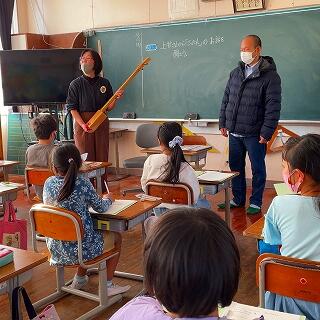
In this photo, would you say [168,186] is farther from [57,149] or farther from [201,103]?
[201,103]

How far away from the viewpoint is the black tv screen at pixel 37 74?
6246 millimetres

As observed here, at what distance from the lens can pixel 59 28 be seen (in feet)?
23.1

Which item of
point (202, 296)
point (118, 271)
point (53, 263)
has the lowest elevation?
point (118, 271)

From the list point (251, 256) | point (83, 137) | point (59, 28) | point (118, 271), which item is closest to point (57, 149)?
point (118, 271)

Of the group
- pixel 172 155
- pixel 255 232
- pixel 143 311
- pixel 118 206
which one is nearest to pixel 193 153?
pixel 172 155

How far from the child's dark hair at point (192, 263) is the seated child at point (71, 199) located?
178 centimetres

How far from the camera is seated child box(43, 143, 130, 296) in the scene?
2.63 metres

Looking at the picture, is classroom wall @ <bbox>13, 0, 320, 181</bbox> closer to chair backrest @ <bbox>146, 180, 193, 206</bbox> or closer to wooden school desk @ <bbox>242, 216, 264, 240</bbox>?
chair backrest @ <bbox>146, 180, 193, 206</bbox>

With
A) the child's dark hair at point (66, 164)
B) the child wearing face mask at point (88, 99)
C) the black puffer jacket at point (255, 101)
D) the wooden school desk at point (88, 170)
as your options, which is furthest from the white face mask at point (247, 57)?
the child's dark hair at point (66, 164)

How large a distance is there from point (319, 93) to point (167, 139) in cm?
261

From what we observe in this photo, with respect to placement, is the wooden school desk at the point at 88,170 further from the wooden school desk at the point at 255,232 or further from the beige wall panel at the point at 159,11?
the beige wall panel at the point at 159,11

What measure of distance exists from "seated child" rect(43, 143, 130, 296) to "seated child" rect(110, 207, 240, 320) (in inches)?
69.7

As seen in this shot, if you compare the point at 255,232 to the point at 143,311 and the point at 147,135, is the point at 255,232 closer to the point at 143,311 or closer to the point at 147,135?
the point at 143,311

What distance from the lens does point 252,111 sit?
4.53m
